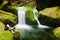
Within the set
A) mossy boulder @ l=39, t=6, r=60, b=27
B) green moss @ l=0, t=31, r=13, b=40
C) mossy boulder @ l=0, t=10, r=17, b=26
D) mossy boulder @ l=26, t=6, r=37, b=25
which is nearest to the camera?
green moss @ l=0, t=31, r=13, b=40

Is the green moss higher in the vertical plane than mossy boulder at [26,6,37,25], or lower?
lower

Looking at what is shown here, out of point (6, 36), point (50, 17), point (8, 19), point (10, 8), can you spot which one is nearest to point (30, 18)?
point (10, 8)

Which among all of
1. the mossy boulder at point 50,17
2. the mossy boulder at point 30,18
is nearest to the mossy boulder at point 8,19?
the mossy boulder at point 30,18

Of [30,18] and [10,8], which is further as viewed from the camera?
[10,8]

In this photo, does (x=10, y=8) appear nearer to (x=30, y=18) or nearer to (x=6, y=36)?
(x=30, y=18)

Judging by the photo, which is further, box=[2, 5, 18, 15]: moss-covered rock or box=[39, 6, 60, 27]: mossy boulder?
box=[2, 5, 18, 15]: moss-covered rock

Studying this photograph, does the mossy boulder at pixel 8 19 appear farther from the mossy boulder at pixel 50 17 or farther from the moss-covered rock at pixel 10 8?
the mossy boulder at pixel 50 17

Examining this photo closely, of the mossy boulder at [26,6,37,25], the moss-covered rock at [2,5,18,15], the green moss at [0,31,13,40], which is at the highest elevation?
the moss-covered rock at [2,5,18,15]

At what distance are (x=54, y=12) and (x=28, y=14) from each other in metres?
1.98

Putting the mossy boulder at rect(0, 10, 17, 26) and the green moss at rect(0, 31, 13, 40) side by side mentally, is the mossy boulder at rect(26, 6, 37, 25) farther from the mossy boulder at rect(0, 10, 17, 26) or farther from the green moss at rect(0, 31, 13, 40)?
the green moss at rect(0, 31, 13, 40)

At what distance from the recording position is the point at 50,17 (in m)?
11.7

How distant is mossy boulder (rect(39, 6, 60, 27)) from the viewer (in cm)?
1163

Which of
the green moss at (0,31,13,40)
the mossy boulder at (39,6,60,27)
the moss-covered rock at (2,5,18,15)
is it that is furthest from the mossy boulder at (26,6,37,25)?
the green moss at (0,31,13,40)

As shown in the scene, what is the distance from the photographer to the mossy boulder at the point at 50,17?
38.2 feet
